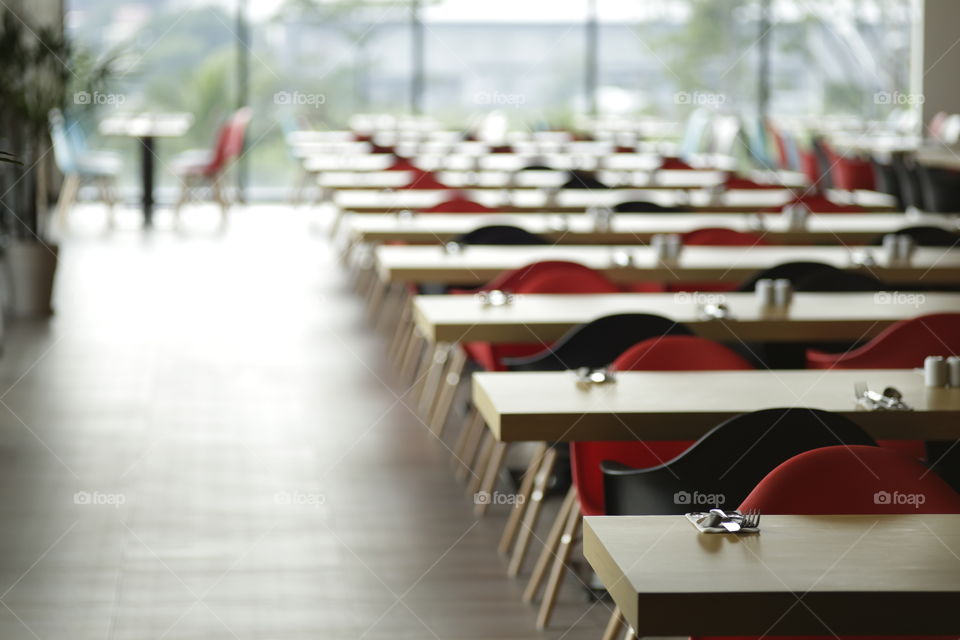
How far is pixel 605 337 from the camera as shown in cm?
386

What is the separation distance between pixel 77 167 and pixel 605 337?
827cm

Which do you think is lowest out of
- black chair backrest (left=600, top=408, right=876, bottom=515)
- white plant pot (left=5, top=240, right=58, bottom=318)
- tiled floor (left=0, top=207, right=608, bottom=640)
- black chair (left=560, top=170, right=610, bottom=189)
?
tiled floor (left=0, top=207, right=608, bottom=640)

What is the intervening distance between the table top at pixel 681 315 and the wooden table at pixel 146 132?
7479 millimetres

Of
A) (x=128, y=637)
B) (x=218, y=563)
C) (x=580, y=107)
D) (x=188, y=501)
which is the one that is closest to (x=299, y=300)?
(x=188, y=501)

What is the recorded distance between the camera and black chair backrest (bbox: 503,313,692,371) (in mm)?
3834

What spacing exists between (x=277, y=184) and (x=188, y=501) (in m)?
9.79

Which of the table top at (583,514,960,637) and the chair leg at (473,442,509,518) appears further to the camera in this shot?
the chair leg at (473,442,509,518)

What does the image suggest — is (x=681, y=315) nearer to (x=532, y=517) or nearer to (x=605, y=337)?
(x=605, y=337)

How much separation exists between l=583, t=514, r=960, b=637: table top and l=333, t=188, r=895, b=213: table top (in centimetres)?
500

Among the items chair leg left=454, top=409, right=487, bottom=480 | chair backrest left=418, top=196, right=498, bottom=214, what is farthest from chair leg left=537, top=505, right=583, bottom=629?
chair backrest left=418, top=196, right=498, bottom=214

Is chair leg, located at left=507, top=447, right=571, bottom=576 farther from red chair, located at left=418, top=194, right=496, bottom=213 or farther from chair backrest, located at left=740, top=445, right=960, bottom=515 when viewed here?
red chair, located at left=418, top=194, right=496, bottom=213

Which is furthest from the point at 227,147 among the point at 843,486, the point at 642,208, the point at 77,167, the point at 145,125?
the point at 843,486

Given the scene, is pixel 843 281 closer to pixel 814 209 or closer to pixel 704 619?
pixel 814 209

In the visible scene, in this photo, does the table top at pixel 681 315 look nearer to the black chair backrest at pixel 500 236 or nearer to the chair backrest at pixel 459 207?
the black chair backrest at pixel 500 236
